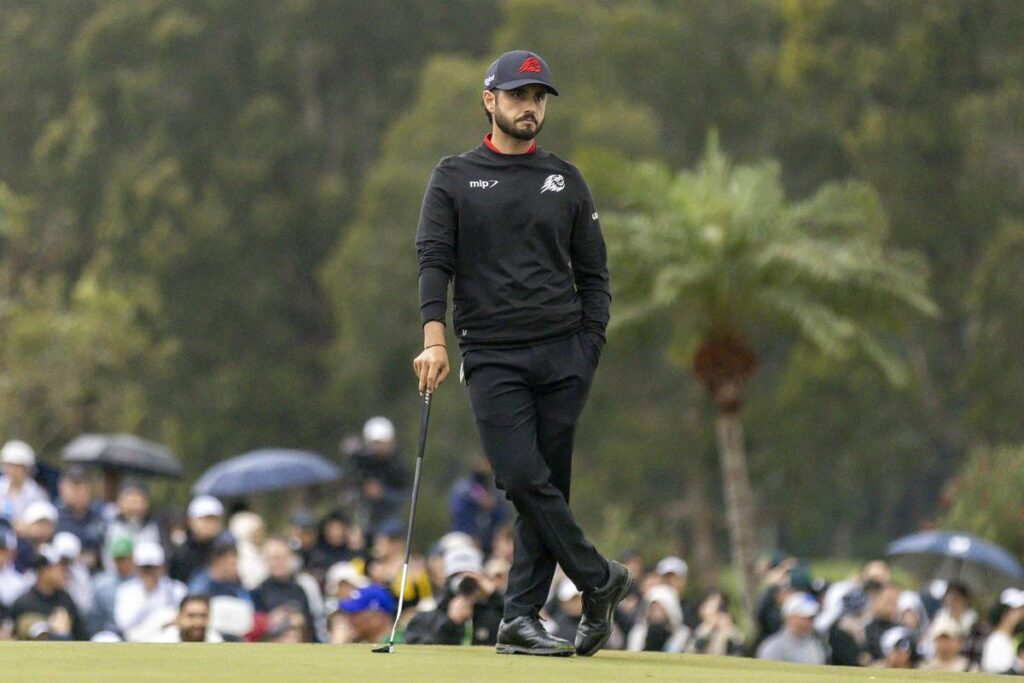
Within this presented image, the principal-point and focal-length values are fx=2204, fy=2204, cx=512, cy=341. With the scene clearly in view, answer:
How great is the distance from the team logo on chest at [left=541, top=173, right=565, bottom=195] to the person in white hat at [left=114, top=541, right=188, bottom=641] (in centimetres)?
549

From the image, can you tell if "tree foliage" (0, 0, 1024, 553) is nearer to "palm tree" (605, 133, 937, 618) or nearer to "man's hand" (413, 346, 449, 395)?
"palm tree" (605, 133, 937, 618)

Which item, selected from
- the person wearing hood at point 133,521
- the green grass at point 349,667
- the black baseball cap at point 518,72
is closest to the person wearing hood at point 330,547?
the person wearing hood at point 133,521

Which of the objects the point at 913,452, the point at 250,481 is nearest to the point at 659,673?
the point at 250,481

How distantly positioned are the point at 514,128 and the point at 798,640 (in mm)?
7642

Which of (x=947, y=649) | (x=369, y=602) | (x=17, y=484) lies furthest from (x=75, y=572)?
(x=947, y=649)

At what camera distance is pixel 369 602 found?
40.0 feet

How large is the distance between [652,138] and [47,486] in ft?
110

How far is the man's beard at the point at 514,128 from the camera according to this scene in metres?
8.19

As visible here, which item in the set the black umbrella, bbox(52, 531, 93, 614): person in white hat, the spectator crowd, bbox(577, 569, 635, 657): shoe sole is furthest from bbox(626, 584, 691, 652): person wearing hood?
bbox(577, 569, 635, 657): shoe sole

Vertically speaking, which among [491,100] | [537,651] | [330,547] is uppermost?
[491,100]

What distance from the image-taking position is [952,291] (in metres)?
47.5

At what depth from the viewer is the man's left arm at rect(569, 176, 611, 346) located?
8.41 m

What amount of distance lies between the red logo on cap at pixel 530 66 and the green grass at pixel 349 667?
2.16 m

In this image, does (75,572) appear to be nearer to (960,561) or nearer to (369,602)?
(369,602)
